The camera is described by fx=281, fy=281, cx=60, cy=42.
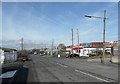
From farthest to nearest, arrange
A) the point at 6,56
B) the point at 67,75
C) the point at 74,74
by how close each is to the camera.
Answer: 1. the point at 6,56
2. the point at 74,74
3. the point at 67,75

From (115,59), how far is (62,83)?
31.4 metres

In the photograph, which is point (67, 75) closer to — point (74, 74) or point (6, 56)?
point (74, 74)

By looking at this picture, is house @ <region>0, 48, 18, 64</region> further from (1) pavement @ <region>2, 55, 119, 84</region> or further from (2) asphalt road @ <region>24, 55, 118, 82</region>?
(1) pavement @ <region>2, 55, 119, 84</region>

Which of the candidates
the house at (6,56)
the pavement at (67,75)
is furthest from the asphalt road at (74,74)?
the house at (6,56)

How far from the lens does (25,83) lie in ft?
53.7

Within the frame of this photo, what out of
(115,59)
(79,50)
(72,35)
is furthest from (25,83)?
(79,50)

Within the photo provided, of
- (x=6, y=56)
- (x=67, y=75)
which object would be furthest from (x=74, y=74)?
(x=6, y=56)

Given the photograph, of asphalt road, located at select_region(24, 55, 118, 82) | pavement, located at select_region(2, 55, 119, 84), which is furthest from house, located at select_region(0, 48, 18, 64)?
pavement, located at select_region(2, 55, 119, 84)

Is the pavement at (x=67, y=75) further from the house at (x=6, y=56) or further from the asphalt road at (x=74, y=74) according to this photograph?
the house at (x=6, y=56)

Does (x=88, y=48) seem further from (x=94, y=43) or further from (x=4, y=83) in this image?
(x=4, y=83)

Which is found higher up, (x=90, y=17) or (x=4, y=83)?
(x=90, y=17)

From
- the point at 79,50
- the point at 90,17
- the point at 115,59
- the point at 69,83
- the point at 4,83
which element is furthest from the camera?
the point at 79,50

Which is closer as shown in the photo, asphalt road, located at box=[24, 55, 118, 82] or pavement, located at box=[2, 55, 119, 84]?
pavement, located at box=[2, 55, 119, 84]

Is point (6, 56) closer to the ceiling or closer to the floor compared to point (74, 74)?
closer to the floor
